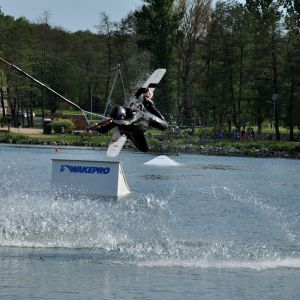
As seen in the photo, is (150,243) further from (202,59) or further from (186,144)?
(202,59)

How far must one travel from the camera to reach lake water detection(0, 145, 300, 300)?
19.0 metres

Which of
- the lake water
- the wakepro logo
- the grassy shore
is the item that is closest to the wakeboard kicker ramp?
the wakepro logo

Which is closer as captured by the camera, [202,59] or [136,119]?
[136,119]

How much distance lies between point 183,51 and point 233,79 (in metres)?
9.23

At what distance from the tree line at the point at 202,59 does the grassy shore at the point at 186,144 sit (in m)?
4.45

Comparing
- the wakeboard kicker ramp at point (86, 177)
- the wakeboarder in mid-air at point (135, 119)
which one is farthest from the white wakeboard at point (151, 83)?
the wakeboard kicker ramp at point (86, 177)

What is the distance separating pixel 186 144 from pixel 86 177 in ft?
171

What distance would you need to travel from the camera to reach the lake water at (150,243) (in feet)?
62.2

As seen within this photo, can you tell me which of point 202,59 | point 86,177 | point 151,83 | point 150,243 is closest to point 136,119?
point 151,83

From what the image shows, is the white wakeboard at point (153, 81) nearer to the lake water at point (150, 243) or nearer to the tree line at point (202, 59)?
the lake water at point (150, 243)

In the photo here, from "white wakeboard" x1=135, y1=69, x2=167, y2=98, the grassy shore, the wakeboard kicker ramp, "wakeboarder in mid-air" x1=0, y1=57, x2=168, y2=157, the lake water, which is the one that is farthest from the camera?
the grassy shore

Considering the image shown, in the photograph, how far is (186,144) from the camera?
282 feet

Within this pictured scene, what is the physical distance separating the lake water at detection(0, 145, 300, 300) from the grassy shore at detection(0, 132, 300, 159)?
115 ft

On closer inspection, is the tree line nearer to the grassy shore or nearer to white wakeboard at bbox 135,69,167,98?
the grassy shore
